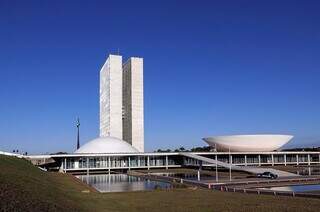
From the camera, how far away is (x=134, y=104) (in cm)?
13050

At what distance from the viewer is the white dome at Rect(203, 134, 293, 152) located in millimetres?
95438

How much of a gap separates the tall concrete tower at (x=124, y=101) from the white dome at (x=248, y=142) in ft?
114

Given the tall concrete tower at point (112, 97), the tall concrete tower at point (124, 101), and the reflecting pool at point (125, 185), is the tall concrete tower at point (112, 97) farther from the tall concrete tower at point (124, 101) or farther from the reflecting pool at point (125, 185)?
the reflecting pool at point (125, 185)

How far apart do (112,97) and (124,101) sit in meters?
8.14

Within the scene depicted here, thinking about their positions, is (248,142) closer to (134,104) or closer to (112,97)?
(134,104)

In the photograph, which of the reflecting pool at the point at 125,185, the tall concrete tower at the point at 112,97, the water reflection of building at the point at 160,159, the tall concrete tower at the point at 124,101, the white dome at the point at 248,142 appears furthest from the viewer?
the tall concrete tower at the point at 112,97

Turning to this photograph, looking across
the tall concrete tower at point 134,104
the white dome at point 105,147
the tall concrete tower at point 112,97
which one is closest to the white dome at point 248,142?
the white dome at point 105,147

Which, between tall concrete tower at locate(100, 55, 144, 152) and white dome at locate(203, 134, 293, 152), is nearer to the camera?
white dome at locate(203, 134, 293, 152)

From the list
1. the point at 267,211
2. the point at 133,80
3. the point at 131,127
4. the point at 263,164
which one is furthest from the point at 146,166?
the point at 267,211

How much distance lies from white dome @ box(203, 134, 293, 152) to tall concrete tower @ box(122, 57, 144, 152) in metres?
33.4

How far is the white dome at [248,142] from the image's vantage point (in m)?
95.4

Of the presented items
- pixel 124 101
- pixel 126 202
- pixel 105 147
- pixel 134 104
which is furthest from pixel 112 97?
pixel 126 202

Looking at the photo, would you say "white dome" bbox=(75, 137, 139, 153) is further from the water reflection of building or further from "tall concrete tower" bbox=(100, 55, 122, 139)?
"tall concrete tower" bbox=(100, 55, 122, 139)

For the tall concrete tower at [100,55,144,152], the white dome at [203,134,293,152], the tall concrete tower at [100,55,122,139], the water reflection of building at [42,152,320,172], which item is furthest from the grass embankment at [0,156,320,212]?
the tall concrete tower at [100,55,122,139]
